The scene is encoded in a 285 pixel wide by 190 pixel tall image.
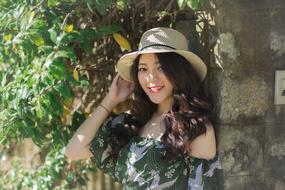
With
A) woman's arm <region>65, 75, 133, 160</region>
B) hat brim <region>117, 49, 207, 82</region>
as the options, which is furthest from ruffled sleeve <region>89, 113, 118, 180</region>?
hat brim <region>117, 49, 207, 82</region>

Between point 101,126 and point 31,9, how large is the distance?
635 mm

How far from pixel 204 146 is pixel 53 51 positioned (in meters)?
0.76

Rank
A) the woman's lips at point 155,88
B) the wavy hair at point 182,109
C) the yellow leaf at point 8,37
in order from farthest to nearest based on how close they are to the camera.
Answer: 1. the yellow leaf at point 8,37
2. the woman's lips at point 155,88
3. the wavy hair at point 182,109

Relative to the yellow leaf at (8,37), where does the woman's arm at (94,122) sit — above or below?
below

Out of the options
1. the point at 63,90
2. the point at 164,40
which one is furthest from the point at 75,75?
the point at 164,40

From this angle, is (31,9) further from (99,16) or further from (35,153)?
(35,153)

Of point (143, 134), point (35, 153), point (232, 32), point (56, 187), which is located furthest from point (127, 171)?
point (35, 153)

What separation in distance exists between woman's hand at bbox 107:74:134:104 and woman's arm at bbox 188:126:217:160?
51 centimetres

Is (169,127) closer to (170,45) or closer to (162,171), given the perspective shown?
(162,171)

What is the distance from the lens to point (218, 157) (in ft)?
7.80

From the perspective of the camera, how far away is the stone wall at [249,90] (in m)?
2.30

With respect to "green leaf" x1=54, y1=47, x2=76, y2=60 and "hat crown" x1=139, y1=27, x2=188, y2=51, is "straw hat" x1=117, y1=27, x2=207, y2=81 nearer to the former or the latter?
"hat crown" x1=139, y1=27, x2=188, y2=51

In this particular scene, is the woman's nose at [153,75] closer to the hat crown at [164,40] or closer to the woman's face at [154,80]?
Answer: the woman's face at [154,80]

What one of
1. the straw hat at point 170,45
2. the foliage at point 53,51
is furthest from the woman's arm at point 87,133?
the straw hat at point 170,45
